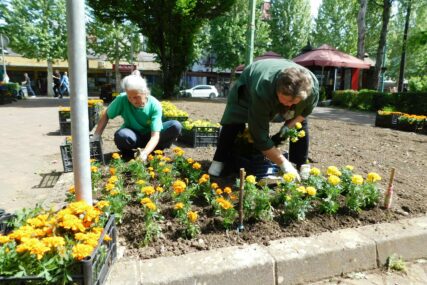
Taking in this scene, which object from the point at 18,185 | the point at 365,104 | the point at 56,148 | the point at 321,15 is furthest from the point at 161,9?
the point at 321,15

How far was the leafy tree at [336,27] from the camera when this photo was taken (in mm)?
38656

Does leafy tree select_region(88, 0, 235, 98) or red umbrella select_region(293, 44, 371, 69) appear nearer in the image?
leafy tree select_region(88, 0, 235, 98)

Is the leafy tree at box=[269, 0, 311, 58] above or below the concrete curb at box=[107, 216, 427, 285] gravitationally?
above

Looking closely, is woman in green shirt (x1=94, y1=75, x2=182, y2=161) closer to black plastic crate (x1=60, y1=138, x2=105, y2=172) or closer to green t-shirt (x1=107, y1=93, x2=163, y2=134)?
green t-shirt (x1=107, y1=93, x2=163, y2=134)

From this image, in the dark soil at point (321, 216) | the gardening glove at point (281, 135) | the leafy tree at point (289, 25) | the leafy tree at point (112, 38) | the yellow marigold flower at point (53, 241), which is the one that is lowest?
the dark soil at point (321, 216)

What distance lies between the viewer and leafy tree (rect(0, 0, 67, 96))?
25844 millimetres

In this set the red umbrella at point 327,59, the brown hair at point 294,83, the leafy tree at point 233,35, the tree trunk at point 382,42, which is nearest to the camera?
the brown hair at point 294,83

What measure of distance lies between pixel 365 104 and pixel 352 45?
27024 mm

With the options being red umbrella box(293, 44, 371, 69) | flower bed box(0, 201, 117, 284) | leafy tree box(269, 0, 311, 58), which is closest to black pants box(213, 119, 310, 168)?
flower bed box(0, 201, 117, 284)

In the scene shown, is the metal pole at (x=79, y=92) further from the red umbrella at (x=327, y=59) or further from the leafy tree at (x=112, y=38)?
the leafy tree at (x=112, y=38)

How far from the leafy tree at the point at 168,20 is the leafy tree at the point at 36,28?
12.2 meters

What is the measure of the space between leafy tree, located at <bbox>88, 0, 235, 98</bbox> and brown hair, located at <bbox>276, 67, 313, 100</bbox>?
13.8 meters

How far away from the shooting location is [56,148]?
6.01 m

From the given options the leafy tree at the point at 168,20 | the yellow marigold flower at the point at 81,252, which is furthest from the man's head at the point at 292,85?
the leafy tree at the point at 168,20
